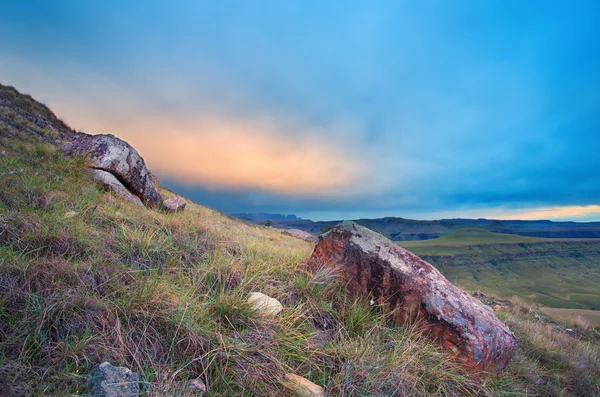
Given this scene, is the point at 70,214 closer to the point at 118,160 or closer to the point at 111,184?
the point at 111,184

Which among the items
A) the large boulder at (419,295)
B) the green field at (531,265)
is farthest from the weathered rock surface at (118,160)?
the green field at (531,265)

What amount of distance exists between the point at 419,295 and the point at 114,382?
11.5 feet

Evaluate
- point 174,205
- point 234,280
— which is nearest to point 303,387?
point 234,280

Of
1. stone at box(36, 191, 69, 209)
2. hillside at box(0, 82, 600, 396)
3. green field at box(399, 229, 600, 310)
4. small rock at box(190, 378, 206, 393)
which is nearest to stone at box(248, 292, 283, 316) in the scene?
hillside at box(0, 82, 600, 396)

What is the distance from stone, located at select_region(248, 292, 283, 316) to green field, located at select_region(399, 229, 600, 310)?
104582 mm

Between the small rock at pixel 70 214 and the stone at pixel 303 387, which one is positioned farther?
the small rock at pixel 70 214

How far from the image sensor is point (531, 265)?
5822 inches

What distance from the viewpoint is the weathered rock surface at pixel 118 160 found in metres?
7.98

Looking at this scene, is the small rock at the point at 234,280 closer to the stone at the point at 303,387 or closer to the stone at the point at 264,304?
the stone at the point at 264,304

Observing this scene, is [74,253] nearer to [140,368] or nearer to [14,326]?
[14,326]

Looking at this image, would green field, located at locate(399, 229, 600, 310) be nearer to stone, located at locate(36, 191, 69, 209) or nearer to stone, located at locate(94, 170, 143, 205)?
stone, located at locate(94, 170, 143, 205)

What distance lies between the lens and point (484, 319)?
12.4ft

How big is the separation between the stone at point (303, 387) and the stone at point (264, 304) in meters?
0.82

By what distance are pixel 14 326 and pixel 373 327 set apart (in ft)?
11.1
